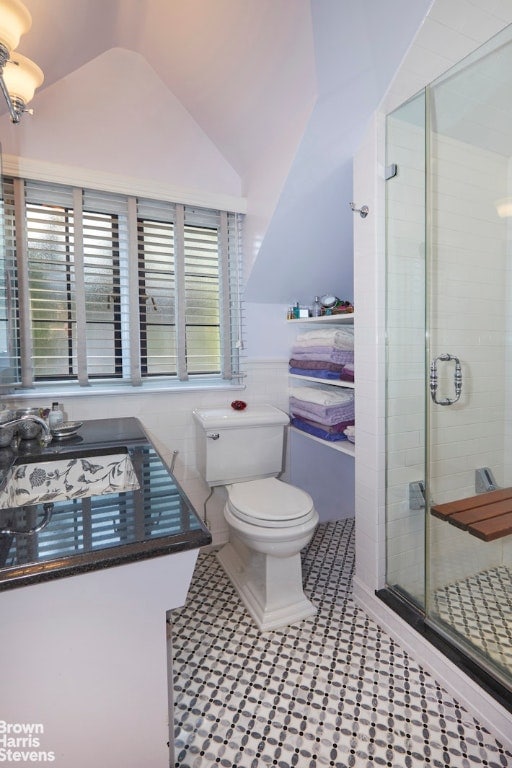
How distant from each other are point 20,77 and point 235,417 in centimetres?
153

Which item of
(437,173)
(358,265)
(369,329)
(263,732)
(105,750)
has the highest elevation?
(437,173)

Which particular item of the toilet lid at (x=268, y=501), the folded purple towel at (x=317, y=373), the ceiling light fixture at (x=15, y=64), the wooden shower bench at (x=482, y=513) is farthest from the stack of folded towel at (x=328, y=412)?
the ceiling light fixture at (x=15, y=64)

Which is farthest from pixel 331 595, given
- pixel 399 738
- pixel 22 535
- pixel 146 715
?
pixel 22 535

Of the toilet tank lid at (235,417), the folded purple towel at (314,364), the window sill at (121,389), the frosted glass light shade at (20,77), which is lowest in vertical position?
the toilet tank lid at (235,417)

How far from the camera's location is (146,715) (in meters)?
0.83

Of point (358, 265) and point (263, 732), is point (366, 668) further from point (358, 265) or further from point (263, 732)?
point (358, 265)

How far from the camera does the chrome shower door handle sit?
1651mm

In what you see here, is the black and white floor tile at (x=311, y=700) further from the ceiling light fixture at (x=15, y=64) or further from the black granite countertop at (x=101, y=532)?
the ceiling light fixture at (x=15, y=64)

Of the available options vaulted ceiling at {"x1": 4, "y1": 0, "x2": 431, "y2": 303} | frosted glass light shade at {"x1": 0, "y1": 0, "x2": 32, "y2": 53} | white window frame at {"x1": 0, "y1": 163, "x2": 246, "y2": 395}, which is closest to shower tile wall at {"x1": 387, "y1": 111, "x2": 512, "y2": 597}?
vaulted ceiling at {"x1": 4, "y1": 0, "x2": 431, "y2": 303}

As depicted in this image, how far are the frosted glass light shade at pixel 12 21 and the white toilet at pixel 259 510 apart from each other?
1507 mm

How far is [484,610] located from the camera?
5.20 ft

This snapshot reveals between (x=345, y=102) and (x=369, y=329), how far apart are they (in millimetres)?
893

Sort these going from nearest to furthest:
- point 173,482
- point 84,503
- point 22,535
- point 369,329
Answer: point 22,535 < point 84,503 < point 173,482 < point 369,329

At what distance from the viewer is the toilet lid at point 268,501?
1653 millimetres
